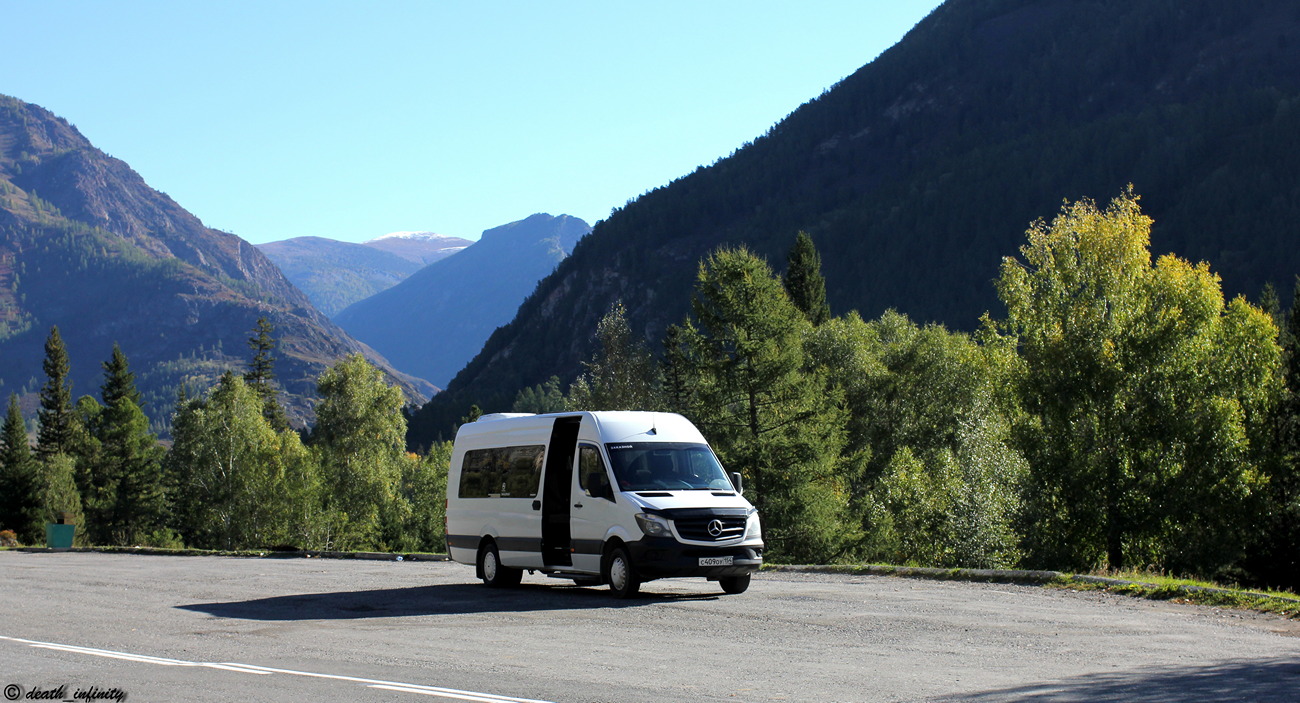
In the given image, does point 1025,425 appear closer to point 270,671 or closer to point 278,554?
point 278,554

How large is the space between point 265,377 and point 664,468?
78.0 m

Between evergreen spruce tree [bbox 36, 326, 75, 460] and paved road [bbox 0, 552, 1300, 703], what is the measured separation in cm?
7341

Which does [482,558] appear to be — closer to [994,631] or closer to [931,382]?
[994,631]

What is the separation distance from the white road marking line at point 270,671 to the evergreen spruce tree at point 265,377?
246 feet

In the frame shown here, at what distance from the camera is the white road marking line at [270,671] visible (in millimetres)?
8719

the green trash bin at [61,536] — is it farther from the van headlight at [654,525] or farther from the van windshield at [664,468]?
the van headlight at [654,525]

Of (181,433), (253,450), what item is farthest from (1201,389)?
(181,433)

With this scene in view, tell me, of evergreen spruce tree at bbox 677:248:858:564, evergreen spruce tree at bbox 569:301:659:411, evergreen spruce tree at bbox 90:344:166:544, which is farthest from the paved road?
evergreen spruce tree at bbox 90:344:166:544

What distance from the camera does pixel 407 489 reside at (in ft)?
315

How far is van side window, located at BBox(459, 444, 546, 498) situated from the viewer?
1878 cm

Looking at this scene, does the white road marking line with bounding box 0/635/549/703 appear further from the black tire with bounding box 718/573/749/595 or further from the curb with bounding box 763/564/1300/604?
the curb with bounding box 763/564/1300/604

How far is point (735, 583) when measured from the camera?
1752cm

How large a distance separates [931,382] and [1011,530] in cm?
2151

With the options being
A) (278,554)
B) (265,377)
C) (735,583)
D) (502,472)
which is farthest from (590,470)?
(265,377)
